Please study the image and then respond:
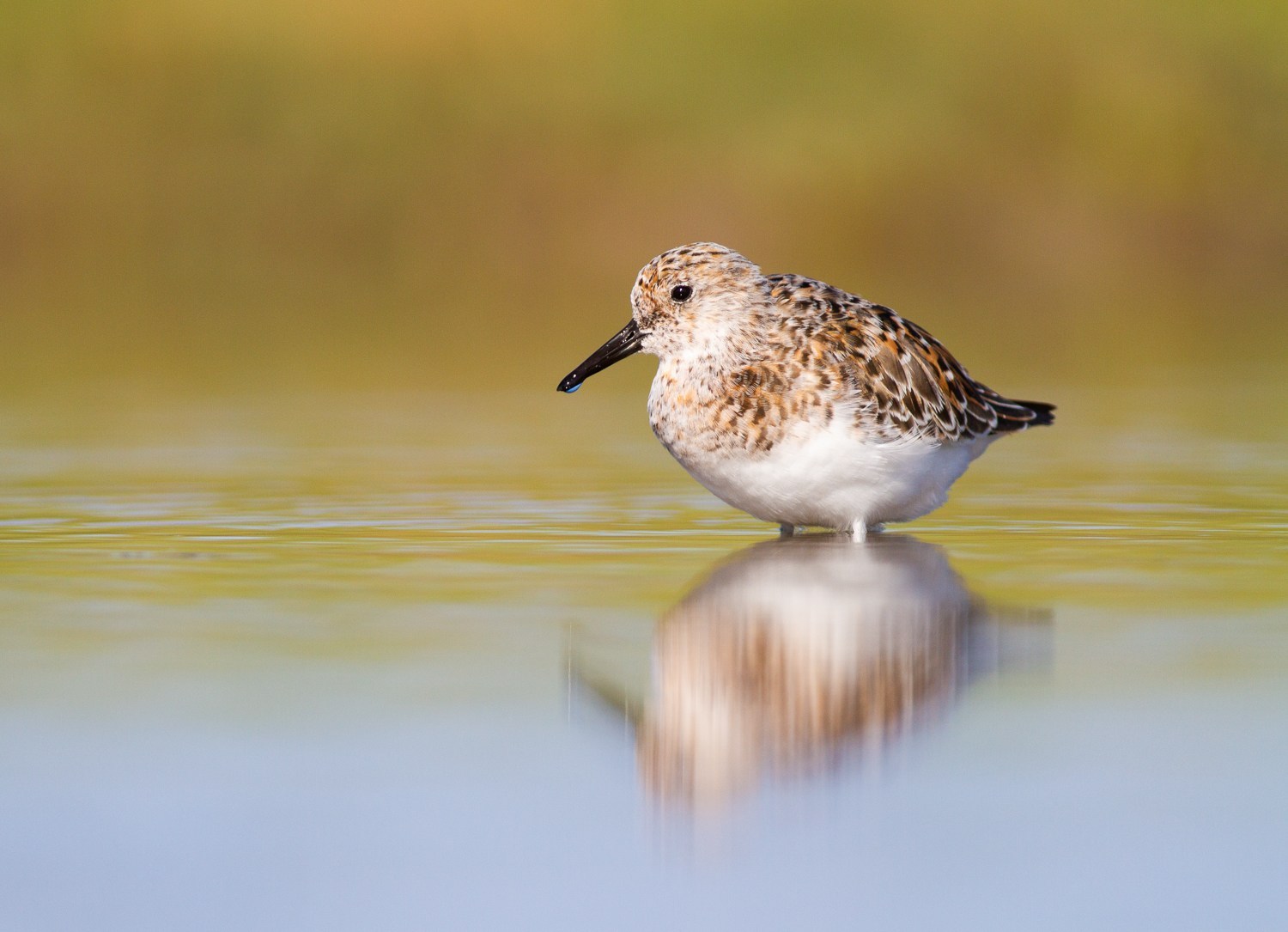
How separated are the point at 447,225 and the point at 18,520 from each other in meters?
40.9

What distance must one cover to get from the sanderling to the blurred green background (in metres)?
26.8

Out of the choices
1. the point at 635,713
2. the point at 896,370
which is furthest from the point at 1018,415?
the point at 635,713

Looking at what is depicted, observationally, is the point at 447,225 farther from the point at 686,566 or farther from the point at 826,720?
the point at 826,720

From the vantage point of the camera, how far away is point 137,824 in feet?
16.5

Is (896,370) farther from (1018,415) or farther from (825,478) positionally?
(1018,415)

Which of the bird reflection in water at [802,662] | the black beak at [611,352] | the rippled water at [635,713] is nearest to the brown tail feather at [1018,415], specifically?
the rippled water at [635,713]

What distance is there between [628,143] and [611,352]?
38149 millimetres

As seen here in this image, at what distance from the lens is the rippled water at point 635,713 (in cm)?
459

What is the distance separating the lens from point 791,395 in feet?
30.9

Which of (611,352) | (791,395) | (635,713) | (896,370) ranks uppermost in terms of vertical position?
(611,352)

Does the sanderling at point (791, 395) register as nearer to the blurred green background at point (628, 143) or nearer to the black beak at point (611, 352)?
the black beak at point (611, 352)

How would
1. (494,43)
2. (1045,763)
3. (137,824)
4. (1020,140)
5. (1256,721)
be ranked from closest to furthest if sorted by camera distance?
(137,824), (1045,763), (1256,721), (1020,140), (494,43)


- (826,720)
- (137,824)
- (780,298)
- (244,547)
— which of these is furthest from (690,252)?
(137,824)

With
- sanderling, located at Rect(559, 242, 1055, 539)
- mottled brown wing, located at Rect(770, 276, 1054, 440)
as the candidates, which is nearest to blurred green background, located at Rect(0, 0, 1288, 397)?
mottled brown wing, located at Rect(770, 276, 1054, 440)
